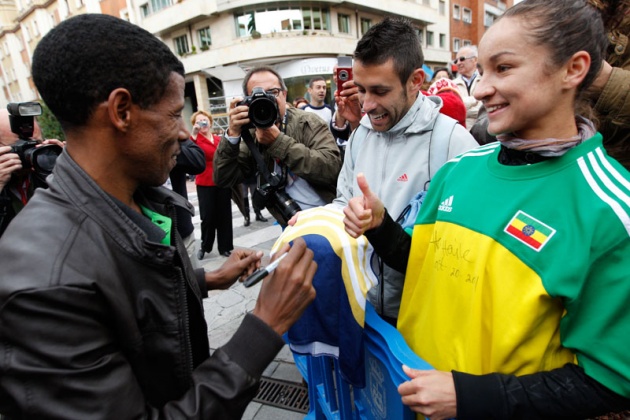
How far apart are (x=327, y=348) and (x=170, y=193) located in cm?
84

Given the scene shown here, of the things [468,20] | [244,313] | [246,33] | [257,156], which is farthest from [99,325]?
[468,20]

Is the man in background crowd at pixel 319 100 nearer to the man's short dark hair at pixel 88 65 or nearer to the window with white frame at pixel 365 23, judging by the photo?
the man's short dark hair at pixel 88 65

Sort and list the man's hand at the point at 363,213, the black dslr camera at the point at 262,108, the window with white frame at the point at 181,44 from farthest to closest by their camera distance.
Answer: the window with white frame at the point at 181,44 < the black dslr camera at the point at 262,108 < the man's hand at the point at 363,213

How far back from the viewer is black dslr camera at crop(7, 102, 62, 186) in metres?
2.15

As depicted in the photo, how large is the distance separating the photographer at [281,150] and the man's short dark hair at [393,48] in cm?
80

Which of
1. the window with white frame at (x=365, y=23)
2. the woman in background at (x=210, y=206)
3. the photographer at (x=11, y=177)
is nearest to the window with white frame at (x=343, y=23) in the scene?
the window with white frame at (x=365, y=23)

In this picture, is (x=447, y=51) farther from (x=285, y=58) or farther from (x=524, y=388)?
(x=524, y=388)

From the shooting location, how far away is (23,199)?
238 centimetres

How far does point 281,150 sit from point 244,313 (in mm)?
1717

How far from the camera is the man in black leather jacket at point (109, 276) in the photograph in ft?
2.48

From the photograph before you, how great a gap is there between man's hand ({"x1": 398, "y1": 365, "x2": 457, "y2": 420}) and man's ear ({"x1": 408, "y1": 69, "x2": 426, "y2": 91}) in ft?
4.49

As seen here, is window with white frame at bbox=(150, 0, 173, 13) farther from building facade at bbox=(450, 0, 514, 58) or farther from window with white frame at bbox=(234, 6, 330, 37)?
building facade at bbox=(450, 0, 514, 58)

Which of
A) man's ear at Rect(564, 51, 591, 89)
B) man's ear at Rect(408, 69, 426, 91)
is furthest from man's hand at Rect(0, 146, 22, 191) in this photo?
man's ear at Rect(564, 51, 591, 89)

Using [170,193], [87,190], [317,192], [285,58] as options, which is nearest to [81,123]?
[87,190]
